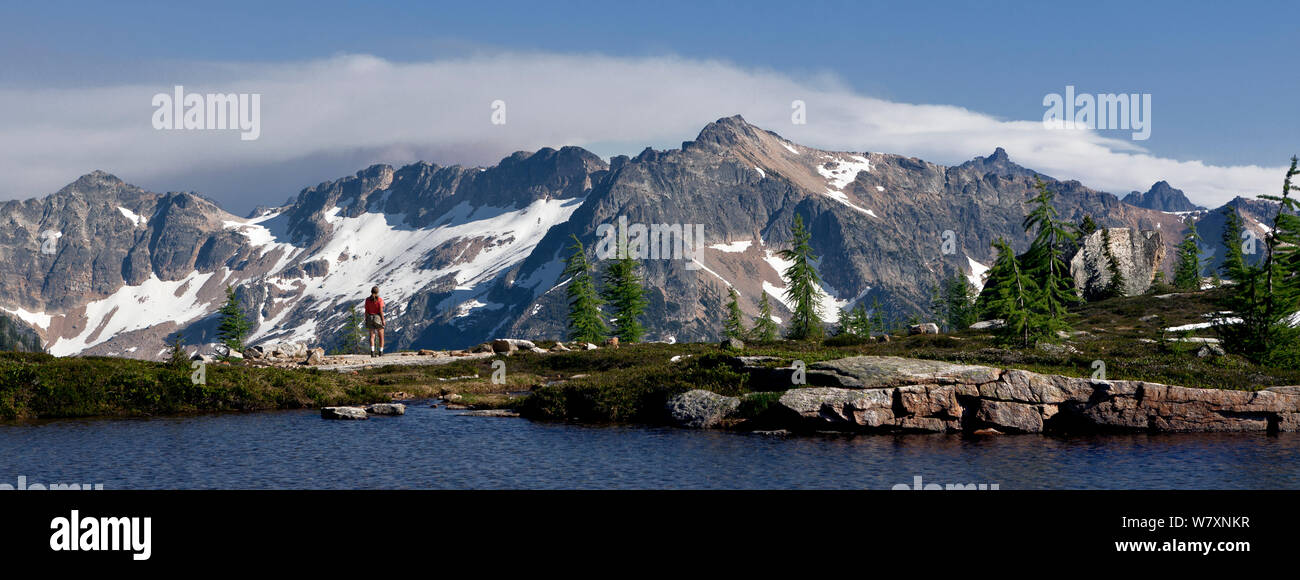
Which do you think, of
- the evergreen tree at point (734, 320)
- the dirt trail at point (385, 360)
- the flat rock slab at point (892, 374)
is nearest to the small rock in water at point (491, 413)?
the flat rock slab at point (892, 374)

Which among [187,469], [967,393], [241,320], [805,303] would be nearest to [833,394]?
[967,393]

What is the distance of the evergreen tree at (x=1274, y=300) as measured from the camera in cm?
3859

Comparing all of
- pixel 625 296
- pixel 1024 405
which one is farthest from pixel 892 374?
pixel 625 296

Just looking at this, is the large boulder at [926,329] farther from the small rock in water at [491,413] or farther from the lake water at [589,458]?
the small rock in water at [491,413]

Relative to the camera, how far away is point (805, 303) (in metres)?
88.9

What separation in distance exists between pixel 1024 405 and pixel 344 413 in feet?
82.5

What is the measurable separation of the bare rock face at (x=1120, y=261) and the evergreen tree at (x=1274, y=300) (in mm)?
51805

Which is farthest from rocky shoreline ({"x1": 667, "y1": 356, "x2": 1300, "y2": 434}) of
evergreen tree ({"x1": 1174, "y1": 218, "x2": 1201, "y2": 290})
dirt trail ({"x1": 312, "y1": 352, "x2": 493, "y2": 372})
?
evergreen tree ({"x1": 1174, "y1": 218, "x2": 1201, "y2": 290})

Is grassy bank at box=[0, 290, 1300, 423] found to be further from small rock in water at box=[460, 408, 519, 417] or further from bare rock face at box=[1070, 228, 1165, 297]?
bare rock face at box=[1070, 228, 1165, 297]

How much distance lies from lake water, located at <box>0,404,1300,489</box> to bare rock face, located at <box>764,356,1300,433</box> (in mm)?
1359

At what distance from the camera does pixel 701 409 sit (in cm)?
3200

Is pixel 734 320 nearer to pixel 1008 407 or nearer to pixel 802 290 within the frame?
pixel 802 290

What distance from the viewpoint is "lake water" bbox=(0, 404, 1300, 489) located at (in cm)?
2142

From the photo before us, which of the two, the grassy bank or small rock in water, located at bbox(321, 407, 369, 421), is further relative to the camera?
small rock in water, located at bbox(321, 407, 369, 421)
